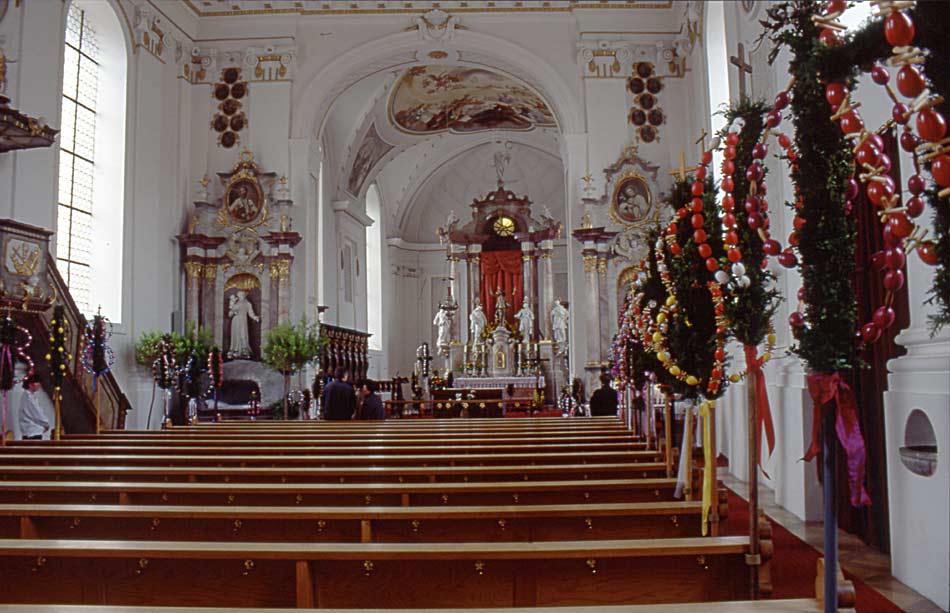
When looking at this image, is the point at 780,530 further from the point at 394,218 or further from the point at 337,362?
the point at 394,218

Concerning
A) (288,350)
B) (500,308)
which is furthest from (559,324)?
(288,350)

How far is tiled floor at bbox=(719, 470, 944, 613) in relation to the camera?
4086 millimetres

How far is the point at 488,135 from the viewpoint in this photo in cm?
2567

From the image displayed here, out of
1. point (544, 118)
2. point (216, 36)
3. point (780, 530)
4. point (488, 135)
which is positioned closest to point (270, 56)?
point (216, 36)

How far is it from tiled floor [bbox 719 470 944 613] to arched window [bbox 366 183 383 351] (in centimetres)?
1879

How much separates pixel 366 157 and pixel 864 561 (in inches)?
733

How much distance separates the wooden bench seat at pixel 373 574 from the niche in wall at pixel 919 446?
4.62 ft

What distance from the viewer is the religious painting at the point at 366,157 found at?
21391mm

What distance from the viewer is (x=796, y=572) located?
15.1ft

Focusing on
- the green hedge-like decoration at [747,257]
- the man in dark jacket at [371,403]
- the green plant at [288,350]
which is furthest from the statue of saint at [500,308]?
the green hedge-like decoration at [747,257]

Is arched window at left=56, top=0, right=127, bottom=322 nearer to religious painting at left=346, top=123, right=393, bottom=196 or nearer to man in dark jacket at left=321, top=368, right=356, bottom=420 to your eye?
man in dark jacket at left=321, top=368, right=356, bottom=420

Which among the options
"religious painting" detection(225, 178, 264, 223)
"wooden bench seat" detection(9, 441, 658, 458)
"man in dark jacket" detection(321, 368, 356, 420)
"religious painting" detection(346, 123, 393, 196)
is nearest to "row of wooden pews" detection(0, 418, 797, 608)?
"wooden bench seat" detection(9, 441, 658, 458)

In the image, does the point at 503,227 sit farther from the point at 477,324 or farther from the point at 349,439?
the point at 349,439

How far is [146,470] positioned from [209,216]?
11864 millimetres
